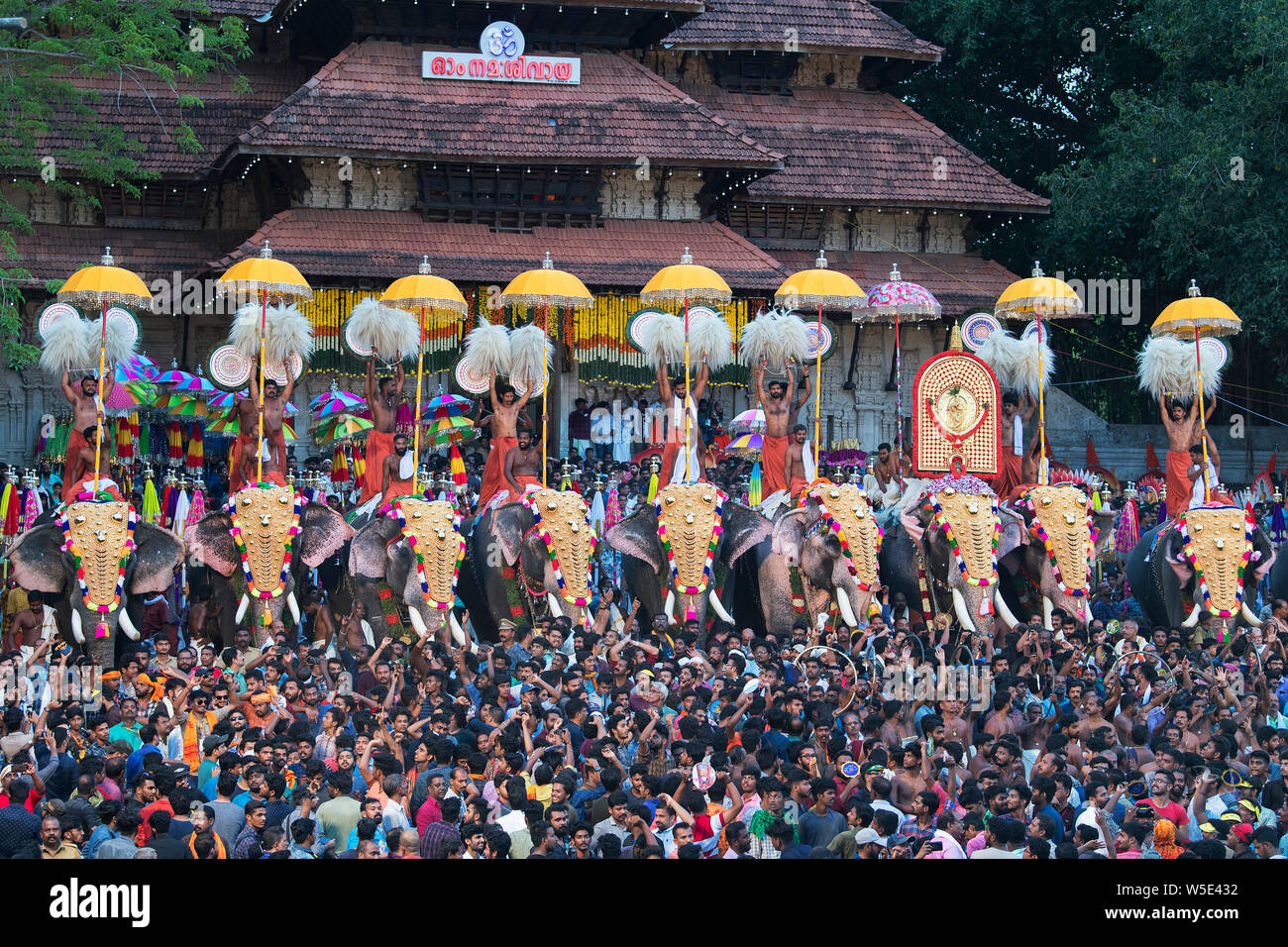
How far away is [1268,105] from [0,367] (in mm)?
16505

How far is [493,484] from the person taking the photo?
17703 millimetres

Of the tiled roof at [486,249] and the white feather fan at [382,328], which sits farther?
the tiled roof at [486,249]

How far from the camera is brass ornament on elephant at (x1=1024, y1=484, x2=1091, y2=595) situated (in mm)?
17297

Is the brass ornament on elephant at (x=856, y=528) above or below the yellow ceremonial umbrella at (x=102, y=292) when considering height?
below

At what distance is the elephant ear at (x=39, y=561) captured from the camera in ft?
52.9

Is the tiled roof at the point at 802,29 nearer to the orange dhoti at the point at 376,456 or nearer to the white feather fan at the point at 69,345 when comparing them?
the orange dhoti at the point at 376,456

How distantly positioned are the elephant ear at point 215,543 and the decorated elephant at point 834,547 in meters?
4.86

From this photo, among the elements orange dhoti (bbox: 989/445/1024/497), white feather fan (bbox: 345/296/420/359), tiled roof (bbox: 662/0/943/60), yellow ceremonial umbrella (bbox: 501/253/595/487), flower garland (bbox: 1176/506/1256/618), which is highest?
tiled roof (bbox: 662/0/943/60)

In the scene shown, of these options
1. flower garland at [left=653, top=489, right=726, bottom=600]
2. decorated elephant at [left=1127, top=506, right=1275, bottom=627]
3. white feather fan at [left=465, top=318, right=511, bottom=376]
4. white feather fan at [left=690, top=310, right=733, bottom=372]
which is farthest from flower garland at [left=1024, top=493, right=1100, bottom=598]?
white feather fan at [left=465, top=318, right=511, bottom=376]

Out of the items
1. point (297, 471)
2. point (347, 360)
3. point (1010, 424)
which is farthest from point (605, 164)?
point (1010, 424)

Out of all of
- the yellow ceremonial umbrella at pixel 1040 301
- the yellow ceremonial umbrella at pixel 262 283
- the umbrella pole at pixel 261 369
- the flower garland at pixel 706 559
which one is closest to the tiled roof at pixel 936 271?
the yellow ceremonial umbrella at pixel 1040 301

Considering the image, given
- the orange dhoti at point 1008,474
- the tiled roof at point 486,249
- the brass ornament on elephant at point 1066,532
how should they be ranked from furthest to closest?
the tiled roof at point 486,249 < the orange dhoti at point 1008,474 < the brass ornament on elephant at point 1066,532

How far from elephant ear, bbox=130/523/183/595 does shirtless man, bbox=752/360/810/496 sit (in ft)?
18.3

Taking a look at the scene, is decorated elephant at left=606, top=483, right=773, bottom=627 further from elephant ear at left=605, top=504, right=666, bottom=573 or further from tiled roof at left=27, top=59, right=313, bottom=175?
tiled roof at left=27, top=59, right=313, bottom=175
